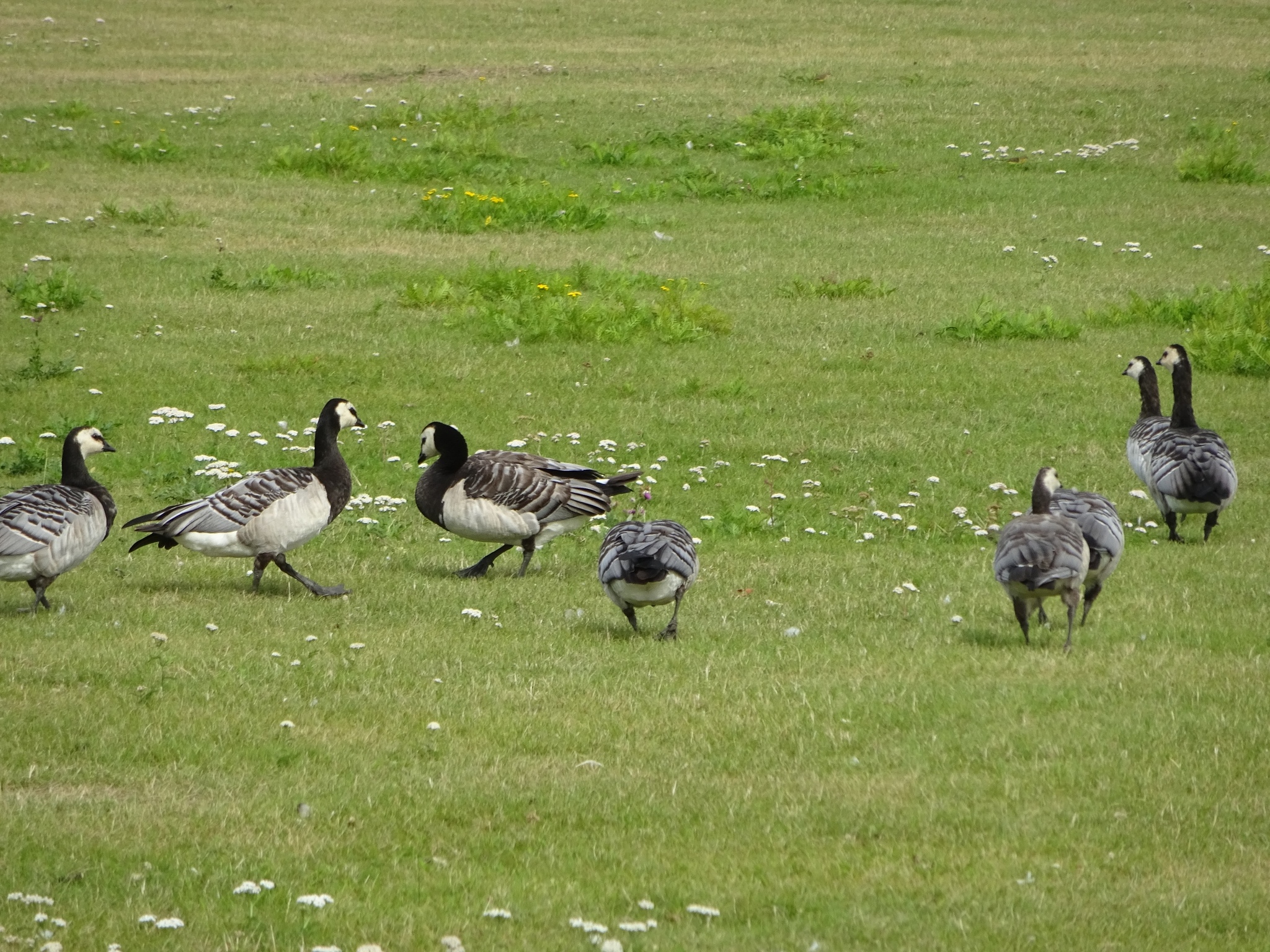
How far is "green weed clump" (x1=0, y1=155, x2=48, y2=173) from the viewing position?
88.1 feet

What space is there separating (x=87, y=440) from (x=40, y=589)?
1537 millimetres

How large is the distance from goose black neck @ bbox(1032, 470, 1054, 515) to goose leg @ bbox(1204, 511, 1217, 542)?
3.74m

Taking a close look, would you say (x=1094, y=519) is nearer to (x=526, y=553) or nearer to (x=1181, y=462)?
(x=1181, y=462)

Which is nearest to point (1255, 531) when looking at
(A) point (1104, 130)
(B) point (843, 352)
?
(B) point (843, 352)

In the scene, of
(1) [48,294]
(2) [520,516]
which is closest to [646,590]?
(2) [520,516]

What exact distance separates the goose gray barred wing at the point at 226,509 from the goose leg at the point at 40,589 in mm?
784

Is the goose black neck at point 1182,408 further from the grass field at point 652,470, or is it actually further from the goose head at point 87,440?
the goose head at point 87,440

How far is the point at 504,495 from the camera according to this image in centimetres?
1194

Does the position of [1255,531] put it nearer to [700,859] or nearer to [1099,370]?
[1099,370]

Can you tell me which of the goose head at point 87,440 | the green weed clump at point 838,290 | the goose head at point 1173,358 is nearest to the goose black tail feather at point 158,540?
the goose head at point 87,440

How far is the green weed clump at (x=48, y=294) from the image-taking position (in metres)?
19.4

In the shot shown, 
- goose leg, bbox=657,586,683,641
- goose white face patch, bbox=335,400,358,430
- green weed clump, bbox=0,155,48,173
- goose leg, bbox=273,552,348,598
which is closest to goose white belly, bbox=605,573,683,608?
goose leg, bbox=657,586,683,641

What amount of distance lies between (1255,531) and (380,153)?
2004 centimetres

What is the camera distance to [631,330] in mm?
19297
